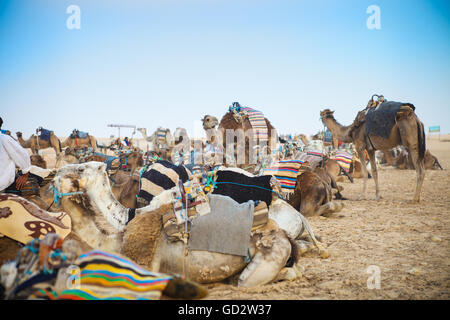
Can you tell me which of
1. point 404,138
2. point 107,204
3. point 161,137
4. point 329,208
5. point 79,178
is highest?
point 161,137

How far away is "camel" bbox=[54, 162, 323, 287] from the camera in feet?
9.05

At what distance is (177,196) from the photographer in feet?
10.1

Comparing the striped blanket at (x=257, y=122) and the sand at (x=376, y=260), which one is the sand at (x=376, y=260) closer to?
the sand at (x=376, y=260)

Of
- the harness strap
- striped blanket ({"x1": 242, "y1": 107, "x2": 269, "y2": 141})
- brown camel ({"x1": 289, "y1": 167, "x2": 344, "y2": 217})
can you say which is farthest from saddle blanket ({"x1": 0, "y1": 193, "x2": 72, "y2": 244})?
brown camel ({"x1": 289, "y1": 167, "x2": 344, "y2": 217})

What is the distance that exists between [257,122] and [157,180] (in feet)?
7.85

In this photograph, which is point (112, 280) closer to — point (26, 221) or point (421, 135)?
point (26, 221)

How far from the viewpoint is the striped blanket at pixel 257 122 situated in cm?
559

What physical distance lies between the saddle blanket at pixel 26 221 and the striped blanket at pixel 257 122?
3.72 metres

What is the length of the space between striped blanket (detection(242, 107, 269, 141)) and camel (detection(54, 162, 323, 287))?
9.71 feet

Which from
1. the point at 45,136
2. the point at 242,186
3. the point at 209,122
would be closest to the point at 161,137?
the point at 209,122

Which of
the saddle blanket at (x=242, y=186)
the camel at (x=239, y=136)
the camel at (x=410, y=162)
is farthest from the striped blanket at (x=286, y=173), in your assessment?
the camel at (x=410, y=162)

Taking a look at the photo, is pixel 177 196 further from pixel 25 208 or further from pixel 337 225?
pixel 337 225

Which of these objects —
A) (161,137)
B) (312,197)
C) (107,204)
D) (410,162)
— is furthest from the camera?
(410,162)

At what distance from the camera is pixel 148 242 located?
2.79 m
